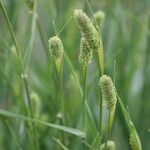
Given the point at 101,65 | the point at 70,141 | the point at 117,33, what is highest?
the point at 117,33

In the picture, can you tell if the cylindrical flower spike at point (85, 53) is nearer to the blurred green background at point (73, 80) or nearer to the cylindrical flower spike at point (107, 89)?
the cylindrical flower spike at point (107, 89)

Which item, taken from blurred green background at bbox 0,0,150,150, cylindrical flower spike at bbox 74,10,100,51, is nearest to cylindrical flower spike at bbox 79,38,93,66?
cylindrical flower spike at bbox 74,10,100,51

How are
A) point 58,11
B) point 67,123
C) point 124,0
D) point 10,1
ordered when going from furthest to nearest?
point 124,0 → point 58,11 → point 10,1 → point 67,123

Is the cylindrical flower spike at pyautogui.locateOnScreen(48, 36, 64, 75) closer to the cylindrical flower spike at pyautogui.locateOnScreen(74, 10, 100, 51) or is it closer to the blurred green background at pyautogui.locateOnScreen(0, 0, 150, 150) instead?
the cylindrical flower spike at pyautogui.locateOnScreen(74, 10, 100, 51)

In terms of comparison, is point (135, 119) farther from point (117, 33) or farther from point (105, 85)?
point (105, 85)

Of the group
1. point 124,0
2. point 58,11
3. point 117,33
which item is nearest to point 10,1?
point 58,11

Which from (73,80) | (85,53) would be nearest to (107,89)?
(85,53)

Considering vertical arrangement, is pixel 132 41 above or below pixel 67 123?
above

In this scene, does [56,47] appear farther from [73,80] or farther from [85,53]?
[73,80]
